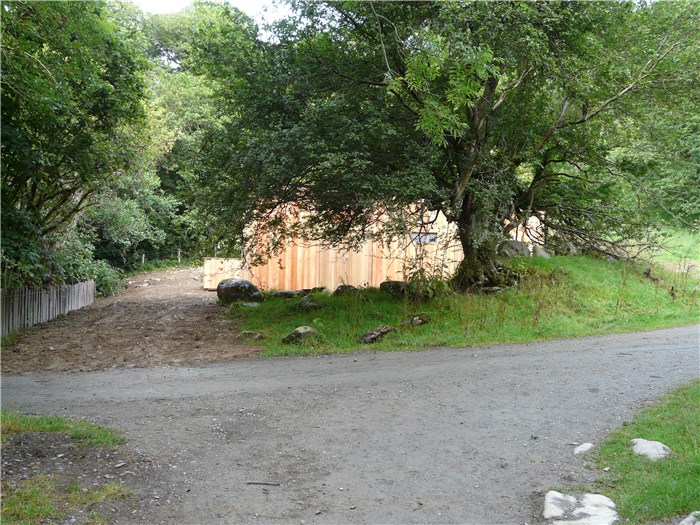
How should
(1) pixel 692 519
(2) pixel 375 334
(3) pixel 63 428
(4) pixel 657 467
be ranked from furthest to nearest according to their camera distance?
(2) pixel 375 334
(3) pixel 63 428
(4) pixel 657 467
(1) pixel 692 519

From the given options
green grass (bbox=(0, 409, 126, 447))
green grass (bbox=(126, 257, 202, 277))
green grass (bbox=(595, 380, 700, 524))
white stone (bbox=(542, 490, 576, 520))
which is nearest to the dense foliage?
green grass (bbox=(0, 409, 126, 447))

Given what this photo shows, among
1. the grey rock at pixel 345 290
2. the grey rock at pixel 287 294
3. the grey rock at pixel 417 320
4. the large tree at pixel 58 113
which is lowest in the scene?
the grey rock at pixel 417 320

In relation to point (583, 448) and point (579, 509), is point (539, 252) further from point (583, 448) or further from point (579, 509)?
point (579, 509)

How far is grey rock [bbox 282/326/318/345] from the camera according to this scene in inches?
436

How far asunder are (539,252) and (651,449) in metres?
11.8

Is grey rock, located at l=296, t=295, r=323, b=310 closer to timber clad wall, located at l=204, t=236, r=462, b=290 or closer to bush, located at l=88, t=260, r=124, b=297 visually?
timber clad wall, located at l=204, t=236, r=462, b=290

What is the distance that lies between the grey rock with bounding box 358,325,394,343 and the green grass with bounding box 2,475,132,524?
668 cm

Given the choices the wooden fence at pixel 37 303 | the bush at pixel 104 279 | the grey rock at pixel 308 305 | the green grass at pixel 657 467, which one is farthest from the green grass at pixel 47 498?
the bush at pixel 104 279

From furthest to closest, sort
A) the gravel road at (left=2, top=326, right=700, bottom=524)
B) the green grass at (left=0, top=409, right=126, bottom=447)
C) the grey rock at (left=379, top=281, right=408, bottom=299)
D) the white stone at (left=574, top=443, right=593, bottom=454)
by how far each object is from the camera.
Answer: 1. the grey rock at (left=379, top=281, right=408, bottom=299)
2. the green grass at (left=0, top=409, right=126, bottom=447)
3. the white stone at (left=574, top=443, right=593, bottom=454)
4. the gravel road at (left=2, top=326, right=700, bottom=524)

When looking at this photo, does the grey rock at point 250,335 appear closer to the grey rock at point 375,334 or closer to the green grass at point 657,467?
the grey rock at point 375,334

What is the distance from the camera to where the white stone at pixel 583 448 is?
5.37m

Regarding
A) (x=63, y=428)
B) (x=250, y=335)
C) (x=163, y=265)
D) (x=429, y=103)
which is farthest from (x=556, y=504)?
(x=163, y=265)

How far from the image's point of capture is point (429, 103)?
887 centimetres

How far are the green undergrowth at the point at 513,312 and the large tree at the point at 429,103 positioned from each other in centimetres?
142
